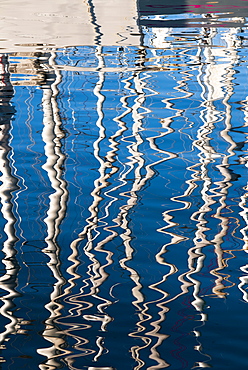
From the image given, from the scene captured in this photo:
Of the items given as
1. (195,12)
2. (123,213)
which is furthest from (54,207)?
(195,12)

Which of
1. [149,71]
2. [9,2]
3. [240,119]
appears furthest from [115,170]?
[9,2]

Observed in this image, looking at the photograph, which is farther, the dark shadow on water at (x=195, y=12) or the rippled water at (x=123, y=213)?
the dark shadow on water at (x=195, y=12)

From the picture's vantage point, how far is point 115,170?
250 inches

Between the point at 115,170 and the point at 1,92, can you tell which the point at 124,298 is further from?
the point at 1,92

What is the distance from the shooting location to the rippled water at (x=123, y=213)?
355 cm

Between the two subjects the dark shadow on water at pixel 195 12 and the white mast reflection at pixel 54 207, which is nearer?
the white mast reflection at pixel 54 207

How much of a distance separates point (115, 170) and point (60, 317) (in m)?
2.79

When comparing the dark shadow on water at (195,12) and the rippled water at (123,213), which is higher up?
the dark shadow on water at (195,12)

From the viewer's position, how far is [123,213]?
17.3 feet

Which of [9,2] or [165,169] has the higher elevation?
[9,2]

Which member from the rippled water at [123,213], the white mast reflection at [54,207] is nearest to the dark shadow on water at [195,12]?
the rippled water at [123,213]

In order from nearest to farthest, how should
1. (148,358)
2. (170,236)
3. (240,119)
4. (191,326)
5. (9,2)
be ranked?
(148,358) → (191,326) → (170,236) → (240,119) → (9,2)

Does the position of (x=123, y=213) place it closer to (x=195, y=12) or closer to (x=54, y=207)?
(x=54, y=207)

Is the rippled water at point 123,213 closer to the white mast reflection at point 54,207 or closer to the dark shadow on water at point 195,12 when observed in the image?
the white mast reflection at point 54,207
